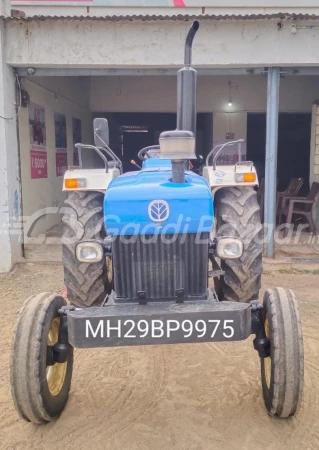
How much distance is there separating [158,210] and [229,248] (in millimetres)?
569

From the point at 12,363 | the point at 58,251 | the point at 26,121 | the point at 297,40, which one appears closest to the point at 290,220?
the point at 297,40

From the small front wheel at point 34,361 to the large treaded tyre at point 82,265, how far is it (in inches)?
24.7

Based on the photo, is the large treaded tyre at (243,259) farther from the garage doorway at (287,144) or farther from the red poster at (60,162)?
the garage doorway at (287,144)

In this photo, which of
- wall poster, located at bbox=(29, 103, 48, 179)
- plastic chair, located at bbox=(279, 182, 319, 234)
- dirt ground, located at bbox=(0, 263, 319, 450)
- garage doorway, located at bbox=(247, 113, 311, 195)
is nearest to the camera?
dirt ground, located at bbox=(0, 263, 319, 450)

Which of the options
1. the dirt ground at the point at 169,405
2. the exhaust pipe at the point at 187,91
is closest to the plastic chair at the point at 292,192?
the dirt ground at the point at 169,405

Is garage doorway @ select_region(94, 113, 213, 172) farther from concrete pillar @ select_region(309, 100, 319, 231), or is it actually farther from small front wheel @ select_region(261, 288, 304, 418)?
small front wheel @ select_region(261, 288, 304, 418)

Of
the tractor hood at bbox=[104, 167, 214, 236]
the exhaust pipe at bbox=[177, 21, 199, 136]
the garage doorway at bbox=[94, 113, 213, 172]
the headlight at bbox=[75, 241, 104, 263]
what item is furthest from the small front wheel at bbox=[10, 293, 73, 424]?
the garage doorway at bbox=[94, 113, 213, 172]

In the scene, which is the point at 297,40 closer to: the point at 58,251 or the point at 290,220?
the point at 290,220

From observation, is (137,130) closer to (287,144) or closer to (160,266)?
(287,144)

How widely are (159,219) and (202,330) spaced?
647 mm

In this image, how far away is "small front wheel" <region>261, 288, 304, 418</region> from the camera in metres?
2.48

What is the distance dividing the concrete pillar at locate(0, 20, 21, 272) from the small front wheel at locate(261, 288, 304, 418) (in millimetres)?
4306

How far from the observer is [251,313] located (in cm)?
269

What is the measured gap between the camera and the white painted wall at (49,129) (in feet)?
25.0
